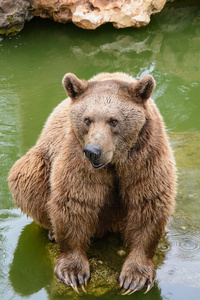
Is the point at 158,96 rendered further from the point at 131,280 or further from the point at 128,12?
the point at 131,280

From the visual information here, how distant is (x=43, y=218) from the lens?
18.1 feet

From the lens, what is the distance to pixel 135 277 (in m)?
4.82

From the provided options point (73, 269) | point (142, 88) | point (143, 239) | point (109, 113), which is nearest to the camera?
point (109, 113)

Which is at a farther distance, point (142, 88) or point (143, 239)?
point (143, 239)

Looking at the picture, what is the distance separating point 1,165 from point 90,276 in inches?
123

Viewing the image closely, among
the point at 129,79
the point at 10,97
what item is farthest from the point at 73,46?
the point at 129,79

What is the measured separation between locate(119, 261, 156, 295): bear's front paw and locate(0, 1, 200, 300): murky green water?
0.30ft

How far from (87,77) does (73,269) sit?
20.1 feet

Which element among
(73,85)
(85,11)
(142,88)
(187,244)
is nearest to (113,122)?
(142,88)

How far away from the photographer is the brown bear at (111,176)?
436 cm

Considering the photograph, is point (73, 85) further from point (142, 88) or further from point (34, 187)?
point (34, 187)

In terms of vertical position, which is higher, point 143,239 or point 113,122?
point 113,122

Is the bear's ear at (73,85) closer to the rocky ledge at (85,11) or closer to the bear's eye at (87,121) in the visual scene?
the bear's eye at (87,121)

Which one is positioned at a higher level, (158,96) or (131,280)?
(158,96)
